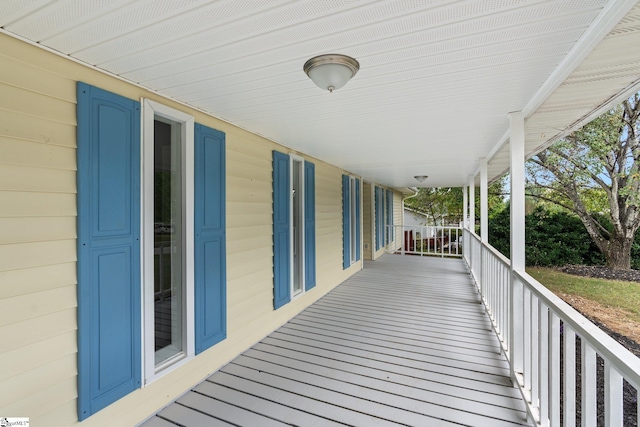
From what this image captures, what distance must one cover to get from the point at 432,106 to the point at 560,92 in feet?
2.84

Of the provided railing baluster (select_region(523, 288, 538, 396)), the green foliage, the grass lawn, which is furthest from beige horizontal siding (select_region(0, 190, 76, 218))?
the green foliage

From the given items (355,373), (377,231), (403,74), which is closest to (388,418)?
(355,373)

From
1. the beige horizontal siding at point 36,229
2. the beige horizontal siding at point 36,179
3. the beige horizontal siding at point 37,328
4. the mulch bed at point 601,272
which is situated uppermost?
the beige horizontal siding at point 36,179

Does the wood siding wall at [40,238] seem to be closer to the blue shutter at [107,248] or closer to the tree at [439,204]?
the blue shutter at [107,248]

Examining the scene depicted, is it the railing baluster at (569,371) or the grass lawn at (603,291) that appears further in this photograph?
→ the grass lawn at (603,291)

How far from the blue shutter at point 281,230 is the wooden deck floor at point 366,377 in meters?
0.47

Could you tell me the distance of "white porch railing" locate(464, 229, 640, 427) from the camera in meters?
1.12

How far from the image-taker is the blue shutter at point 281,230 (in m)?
3.84

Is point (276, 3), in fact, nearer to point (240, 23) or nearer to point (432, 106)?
point (240, 23)

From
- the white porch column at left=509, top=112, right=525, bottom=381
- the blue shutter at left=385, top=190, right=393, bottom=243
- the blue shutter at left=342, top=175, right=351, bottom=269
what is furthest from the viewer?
the blue shutter at left=385, top=190, right=393, bottom=243

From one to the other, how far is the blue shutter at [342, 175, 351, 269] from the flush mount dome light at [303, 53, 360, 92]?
470 cm

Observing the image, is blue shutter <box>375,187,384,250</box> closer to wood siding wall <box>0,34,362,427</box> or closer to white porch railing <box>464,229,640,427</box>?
white porch railing <box>464,229,640,427</box>

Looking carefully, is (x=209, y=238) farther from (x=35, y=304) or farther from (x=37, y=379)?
(x=37, y=379)

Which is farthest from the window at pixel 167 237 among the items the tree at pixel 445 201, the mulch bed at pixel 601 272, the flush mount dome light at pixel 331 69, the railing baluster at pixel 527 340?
the tree at pixel 445 201
